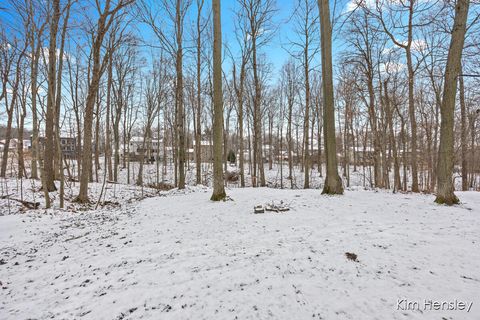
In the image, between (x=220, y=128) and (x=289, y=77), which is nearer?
(x=220, y=128)

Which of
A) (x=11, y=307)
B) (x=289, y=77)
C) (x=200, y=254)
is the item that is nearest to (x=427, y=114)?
(x=289, y=77)

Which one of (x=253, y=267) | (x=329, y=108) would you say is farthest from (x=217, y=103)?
(x=253, y=267)

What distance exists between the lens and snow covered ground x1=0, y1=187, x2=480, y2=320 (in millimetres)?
2061

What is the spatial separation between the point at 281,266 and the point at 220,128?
5304 millimetres

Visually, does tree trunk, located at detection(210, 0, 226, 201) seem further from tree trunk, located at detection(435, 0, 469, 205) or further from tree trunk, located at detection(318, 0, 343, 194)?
tree trunk, located at detection(435, 0, 469, 205)

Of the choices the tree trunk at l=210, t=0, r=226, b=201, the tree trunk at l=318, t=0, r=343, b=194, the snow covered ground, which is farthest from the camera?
the tree trunk at l=318, t=0, r=343, b=194

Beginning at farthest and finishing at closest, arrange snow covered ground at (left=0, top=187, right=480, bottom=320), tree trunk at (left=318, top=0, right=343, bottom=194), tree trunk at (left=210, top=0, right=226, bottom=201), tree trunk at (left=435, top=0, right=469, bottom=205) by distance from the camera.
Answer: tree trunk at (left=318, top=0, right=343, bottom=194)
tree trunk at (left=210, top=0, right=226, bottom=201)
tree trunk at (left=435, top=0, right=469, bottom=205)
snow covered ground at (left=0, top=187, right=480, bottom=320)

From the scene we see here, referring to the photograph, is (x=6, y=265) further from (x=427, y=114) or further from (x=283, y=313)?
(x=427, y=114)

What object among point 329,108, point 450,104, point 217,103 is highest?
point 217,103

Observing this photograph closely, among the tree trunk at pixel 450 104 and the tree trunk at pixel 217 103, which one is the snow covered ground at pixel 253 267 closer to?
the tree trunk at pixel 450 104

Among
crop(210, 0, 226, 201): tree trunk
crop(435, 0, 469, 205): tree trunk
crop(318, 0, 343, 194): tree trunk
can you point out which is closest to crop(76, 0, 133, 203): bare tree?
crop(210, 0, 226, 201): tree trunk

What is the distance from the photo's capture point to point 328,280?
240cm

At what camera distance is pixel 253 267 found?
9.02 feet

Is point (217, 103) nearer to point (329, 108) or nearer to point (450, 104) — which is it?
point (329, 108)
